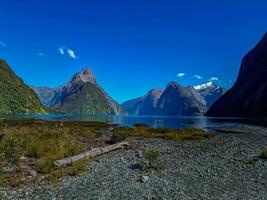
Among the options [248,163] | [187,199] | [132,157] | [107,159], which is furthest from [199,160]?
[187,199]

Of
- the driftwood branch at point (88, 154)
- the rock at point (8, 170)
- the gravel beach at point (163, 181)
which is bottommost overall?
the gravel beach at point (163, 181)

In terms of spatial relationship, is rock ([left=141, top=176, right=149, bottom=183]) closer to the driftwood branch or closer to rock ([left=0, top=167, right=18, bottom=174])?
the driftwood branch

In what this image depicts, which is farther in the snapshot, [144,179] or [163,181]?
[144,179]

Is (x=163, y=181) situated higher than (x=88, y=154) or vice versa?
(x=88, y=154)

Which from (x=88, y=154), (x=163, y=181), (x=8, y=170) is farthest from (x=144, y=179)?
(x=8, y=170)

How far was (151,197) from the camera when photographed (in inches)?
475

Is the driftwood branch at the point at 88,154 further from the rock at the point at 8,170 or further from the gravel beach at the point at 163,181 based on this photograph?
the rock at the point at 8,170

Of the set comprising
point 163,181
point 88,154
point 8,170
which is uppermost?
point 88,154

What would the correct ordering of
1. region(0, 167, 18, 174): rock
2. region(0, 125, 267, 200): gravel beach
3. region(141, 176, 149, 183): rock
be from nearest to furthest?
region(0, 125, 267, 200): gravel beach < region(141, 176, 149, 183): rock < region(0, 167, 18, 174): rock

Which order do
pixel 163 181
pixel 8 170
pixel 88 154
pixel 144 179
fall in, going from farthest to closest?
pixel 88 154 → pixel 8 170 → pixel 144 179 → pixel 163 181

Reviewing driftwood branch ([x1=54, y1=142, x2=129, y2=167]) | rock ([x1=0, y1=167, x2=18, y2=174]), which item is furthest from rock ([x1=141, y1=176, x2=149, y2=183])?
rock ([x1=0, y1=167, x2=18, y2=174])

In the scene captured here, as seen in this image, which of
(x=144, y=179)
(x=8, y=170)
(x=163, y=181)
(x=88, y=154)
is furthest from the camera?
(x=88, y=154)

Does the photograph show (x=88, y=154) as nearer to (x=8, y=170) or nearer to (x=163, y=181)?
(x=8, y=170)

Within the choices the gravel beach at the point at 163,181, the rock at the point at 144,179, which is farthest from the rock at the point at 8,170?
the rock at the point at 144,179
